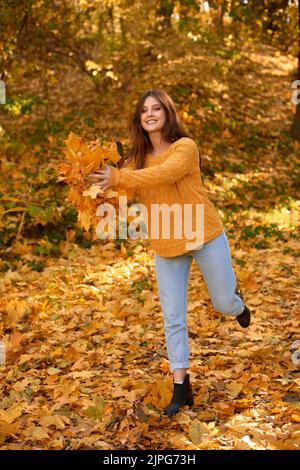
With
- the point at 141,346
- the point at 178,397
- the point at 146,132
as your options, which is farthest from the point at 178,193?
the point at 141,346

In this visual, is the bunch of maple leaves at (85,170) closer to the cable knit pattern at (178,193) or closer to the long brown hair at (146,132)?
the cable knit pattern at (178,193)

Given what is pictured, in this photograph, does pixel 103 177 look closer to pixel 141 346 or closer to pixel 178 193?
pixel 178 193

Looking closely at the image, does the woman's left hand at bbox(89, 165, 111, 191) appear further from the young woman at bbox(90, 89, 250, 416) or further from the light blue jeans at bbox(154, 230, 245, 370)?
the light blue jeans at bbox(154, 230, 245, 370)

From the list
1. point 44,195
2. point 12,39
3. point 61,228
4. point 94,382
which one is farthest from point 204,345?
point 12,39

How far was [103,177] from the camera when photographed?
292 centimetres

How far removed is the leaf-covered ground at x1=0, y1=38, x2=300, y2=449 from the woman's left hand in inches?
57.0

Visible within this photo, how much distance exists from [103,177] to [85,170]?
102mm

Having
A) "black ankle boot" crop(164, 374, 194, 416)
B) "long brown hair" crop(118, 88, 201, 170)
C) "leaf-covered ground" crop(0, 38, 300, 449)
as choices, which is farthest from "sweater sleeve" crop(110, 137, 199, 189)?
"leaf-covered ground" crop(0, 38, 300, 449)

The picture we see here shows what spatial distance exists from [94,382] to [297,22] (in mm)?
10523

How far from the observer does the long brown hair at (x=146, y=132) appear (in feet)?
11.1

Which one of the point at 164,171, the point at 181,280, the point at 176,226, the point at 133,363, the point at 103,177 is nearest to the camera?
the point at 103,177

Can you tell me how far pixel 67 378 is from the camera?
4059 mm

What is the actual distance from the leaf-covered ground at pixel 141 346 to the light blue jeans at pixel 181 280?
1.31 ft

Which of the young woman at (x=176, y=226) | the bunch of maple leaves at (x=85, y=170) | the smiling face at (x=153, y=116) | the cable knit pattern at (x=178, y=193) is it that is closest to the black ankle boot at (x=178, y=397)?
the young woman at (x=176, y=226)
